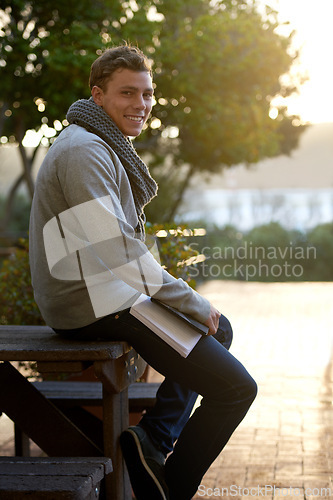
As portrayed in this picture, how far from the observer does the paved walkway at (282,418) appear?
3.66 metres

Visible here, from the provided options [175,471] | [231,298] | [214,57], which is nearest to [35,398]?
[175,471]

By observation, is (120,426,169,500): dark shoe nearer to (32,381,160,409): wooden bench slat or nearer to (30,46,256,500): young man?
(30,46,256,500): young man

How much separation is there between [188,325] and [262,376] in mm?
3964

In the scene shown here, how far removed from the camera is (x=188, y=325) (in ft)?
8.75

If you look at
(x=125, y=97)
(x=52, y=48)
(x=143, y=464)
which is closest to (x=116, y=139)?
(x=125, y=97)

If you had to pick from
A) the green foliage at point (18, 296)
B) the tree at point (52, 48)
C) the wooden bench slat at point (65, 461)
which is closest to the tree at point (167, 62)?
the tree at point (52, 48)

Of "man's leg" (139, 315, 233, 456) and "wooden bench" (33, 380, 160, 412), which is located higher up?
"man's leg" (139, 315, 233, 456)

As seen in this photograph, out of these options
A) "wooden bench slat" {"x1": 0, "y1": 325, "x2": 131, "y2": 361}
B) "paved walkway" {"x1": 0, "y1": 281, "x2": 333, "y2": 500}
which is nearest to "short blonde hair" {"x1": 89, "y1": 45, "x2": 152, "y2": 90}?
"wooden bench slat" {"x1": 0, "y1": 325, "x2": 131, "y2": 361}

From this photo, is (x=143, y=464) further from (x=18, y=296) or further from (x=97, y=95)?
(x=18, y=296)

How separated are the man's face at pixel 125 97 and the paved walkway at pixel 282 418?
6.17 feet

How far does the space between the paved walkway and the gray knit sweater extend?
1.37 metres

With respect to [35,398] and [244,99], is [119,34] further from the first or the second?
[35,398]

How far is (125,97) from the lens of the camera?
114 inches

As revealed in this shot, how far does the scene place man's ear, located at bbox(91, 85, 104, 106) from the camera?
2.92 m
